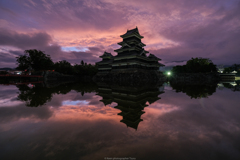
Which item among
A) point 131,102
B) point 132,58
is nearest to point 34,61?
point 132,58

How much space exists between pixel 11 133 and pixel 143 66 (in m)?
28.5

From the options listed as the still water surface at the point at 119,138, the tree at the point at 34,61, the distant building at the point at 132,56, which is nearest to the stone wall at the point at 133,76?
the distant building at the point at 132,56

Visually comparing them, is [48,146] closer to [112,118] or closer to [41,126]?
[41,126]

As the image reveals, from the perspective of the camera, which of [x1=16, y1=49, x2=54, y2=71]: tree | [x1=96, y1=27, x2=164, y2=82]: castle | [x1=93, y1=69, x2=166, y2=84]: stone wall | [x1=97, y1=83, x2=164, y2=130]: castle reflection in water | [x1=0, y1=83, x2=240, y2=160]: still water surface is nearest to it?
[x1=0, y1=83, x2=240, y2=160]: still water surface

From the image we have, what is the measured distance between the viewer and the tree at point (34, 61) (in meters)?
37.7

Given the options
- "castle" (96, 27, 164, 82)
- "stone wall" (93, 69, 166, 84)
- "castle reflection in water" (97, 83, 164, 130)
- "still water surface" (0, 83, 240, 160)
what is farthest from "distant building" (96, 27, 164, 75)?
"still water surface" (0, 83, 240, 160)

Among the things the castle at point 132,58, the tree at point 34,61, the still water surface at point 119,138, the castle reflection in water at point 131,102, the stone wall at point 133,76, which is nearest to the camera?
the still water surface at point 119,138

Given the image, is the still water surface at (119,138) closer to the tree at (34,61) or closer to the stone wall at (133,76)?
the stone wall at (133,76)

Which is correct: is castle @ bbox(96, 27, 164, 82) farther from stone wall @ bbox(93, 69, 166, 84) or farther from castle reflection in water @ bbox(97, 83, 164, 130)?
castle reflection in water @ bbox(97, 83, 164, 130)

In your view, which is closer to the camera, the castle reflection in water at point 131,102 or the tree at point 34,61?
Answer: the castle reflection in water at point 131,102

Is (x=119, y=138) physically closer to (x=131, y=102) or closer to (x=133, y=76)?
(x=131, y=102)

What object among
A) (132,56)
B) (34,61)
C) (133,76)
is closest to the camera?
(133,76)

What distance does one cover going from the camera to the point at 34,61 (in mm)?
39031

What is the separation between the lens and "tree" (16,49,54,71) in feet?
124
